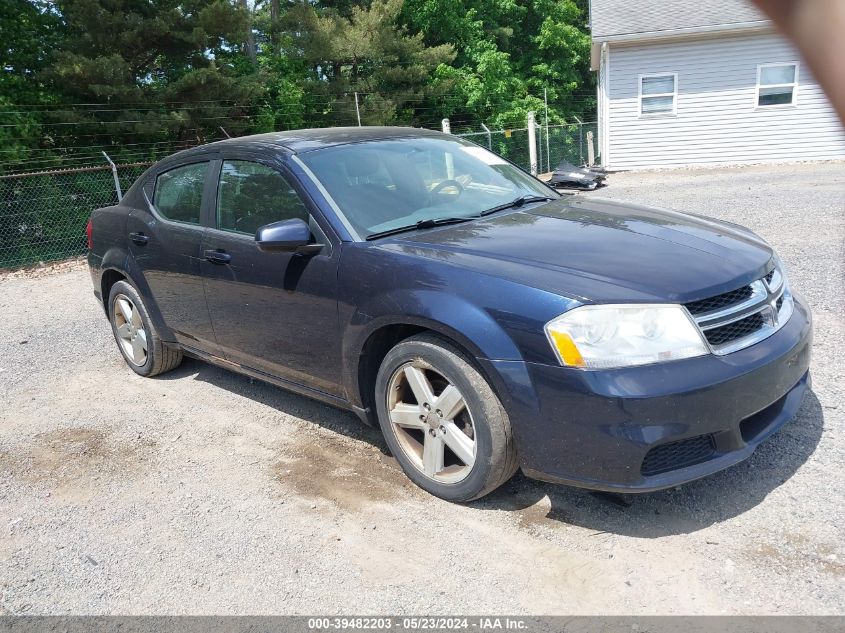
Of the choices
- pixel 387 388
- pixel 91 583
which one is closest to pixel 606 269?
pixel 387 388

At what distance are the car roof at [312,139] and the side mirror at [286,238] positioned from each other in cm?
66

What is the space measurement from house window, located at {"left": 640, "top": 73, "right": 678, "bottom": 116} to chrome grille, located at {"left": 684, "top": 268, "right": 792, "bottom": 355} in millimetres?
17493

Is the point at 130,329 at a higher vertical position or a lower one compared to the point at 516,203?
lower

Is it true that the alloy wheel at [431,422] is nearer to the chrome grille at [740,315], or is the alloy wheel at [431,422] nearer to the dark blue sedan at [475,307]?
the dark blue sedan at [475,307]

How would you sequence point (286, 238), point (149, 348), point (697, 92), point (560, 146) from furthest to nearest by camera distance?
point (560, 146) → point (697, 92) → point (149, 348) → point (286, 238)

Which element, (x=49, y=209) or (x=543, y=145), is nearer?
(x=49, y=209)

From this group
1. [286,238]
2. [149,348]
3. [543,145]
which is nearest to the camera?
[286,238]

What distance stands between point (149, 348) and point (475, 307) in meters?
3.20

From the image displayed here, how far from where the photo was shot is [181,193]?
478cm

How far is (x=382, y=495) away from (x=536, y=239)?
4.80 ft

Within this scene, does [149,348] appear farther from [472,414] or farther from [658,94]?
[658,94]

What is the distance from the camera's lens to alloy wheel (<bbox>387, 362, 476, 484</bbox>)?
3213 mm

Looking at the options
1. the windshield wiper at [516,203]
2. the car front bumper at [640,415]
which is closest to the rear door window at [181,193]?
the windshield wiper at [516,203]

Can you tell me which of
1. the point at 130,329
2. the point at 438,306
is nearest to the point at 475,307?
the point at 438,306
